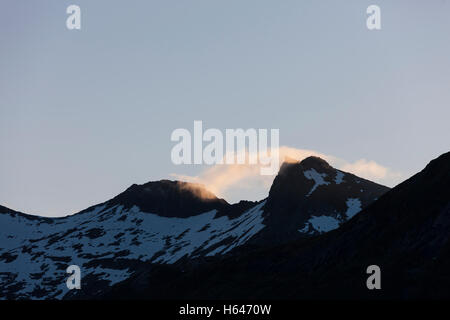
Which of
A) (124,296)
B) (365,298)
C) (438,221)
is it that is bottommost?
(124,296)

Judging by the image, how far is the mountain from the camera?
133 m

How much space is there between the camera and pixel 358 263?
15100 centimetres

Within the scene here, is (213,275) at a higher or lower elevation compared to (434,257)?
lower

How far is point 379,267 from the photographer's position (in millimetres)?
142750

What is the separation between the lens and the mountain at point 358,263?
437 feet
